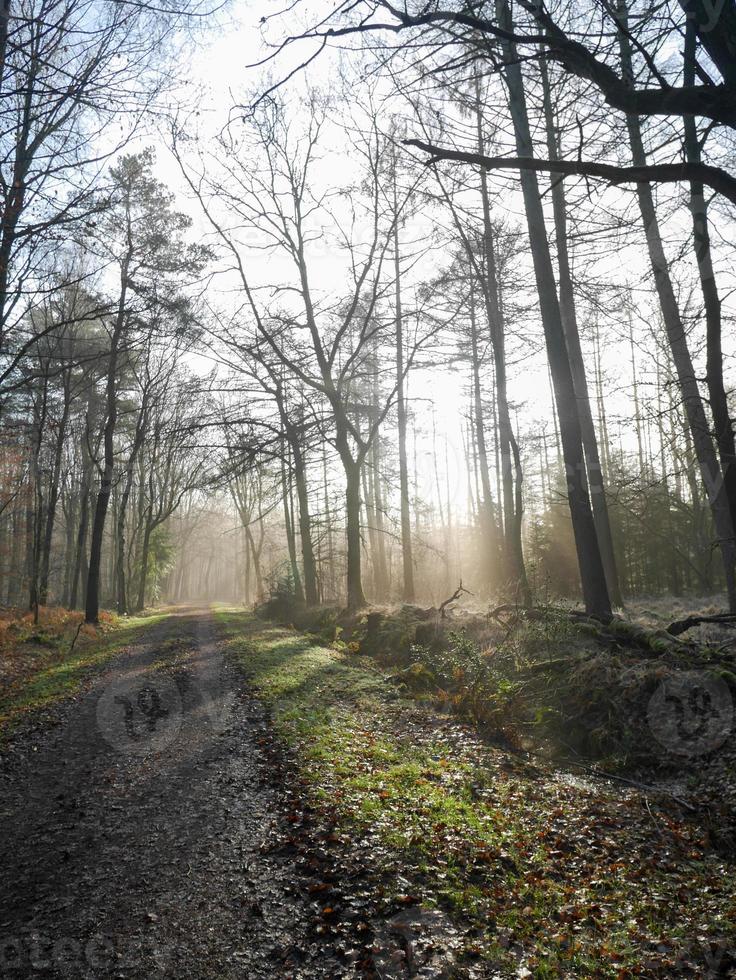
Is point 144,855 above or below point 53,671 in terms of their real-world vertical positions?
below

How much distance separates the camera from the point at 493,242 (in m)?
15.2

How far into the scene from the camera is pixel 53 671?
423 inches

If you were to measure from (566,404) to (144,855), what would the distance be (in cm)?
859

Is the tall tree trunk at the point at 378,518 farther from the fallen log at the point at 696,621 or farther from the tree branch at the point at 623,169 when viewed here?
the tree branch at the point at 623,169

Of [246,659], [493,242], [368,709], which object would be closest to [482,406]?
[493,242]

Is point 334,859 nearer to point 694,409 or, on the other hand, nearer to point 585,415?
point 694,409

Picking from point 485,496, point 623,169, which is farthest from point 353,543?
Result: point 623,169

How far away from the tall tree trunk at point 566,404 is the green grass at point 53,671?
8.25m

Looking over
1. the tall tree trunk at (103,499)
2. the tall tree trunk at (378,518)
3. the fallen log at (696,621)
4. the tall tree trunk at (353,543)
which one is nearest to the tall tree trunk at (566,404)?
the fallen log at (696,621)

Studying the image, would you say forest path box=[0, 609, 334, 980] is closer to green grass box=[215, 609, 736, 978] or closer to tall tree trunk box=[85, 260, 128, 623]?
green grass box=[215, 609, 736, 978]

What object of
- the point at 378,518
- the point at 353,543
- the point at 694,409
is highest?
the point at 378,518

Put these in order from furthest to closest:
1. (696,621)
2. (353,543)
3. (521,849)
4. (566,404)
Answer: (353,543), (566,404), (696,621), (521,849)

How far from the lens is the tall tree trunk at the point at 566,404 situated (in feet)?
31.2

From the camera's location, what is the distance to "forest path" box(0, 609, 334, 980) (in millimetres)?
3084
